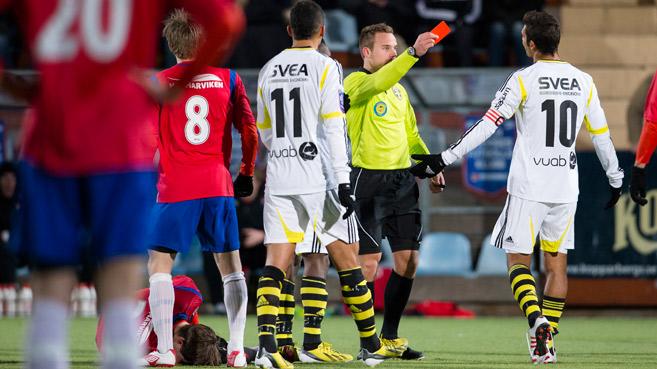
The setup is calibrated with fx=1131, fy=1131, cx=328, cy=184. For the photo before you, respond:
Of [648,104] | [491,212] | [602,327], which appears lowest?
[602,327]

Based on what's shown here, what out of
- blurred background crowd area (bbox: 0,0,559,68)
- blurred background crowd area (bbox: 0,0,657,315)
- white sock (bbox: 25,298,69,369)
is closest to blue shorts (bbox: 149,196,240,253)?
white sock (bbox: 25,298,69,369)

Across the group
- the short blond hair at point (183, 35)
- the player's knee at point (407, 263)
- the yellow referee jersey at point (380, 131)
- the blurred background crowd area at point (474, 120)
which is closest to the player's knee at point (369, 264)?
the player's knee at point (407, 263)

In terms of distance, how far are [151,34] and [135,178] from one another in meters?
0.41

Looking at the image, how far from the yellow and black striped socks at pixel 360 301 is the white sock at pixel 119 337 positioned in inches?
125

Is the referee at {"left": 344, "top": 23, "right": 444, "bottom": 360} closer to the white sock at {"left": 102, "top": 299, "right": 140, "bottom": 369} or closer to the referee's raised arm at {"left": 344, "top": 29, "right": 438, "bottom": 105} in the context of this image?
the referee's raised arm at {"left": 344, "top": 29, "right": 438, "bottom": 105}

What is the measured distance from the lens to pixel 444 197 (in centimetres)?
1370

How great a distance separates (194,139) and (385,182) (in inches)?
63.6

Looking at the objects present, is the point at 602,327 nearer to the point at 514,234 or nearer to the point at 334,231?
the point at 514,234

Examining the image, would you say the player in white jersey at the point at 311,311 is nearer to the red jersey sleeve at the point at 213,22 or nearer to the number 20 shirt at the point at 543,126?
the number 20 shirt at the point at 543,126

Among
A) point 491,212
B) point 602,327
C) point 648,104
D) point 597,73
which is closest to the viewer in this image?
point 648,104

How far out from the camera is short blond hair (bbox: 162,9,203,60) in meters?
6.10

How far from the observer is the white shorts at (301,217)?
5.89m

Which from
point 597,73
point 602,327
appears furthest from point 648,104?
point 597,73

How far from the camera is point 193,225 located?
611 cm
